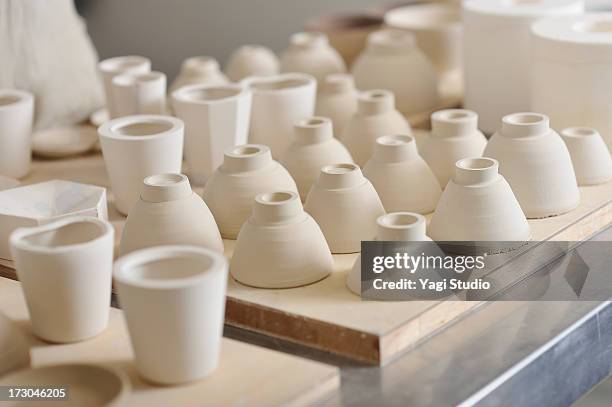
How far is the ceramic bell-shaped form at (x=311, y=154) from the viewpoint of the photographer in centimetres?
120

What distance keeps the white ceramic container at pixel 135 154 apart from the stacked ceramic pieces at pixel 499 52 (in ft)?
1.64

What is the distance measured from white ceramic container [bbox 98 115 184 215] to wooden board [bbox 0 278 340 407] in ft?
0.94

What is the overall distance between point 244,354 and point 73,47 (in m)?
0.79

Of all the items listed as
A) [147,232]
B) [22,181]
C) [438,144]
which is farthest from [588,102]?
[22,181]

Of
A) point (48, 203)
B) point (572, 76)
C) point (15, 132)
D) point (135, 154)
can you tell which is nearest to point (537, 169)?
point (572, 76)

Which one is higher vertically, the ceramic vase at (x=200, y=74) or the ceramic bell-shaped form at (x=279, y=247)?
the ceramic vase at (x=200, y=74)

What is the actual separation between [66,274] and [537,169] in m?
0.54

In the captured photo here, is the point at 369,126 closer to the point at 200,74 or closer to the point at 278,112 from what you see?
the point at 278,112

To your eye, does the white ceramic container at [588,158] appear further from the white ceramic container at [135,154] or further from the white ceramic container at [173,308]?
the white ceramic container at [173,308]

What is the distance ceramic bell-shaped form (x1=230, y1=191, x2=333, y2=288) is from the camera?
38.0 inches

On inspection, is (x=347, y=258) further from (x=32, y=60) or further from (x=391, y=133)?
(x=32, y=60)

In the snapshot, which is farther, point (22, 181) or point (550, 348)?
point (22, 181)

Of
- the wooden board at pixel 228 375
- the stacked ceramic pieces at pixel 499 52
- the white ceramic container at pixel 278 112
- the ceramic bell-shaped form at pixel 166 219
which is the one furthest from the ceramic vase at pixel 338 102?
the wooden board at pixel 228 375

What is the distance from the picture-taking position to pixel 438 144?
1215 mm
